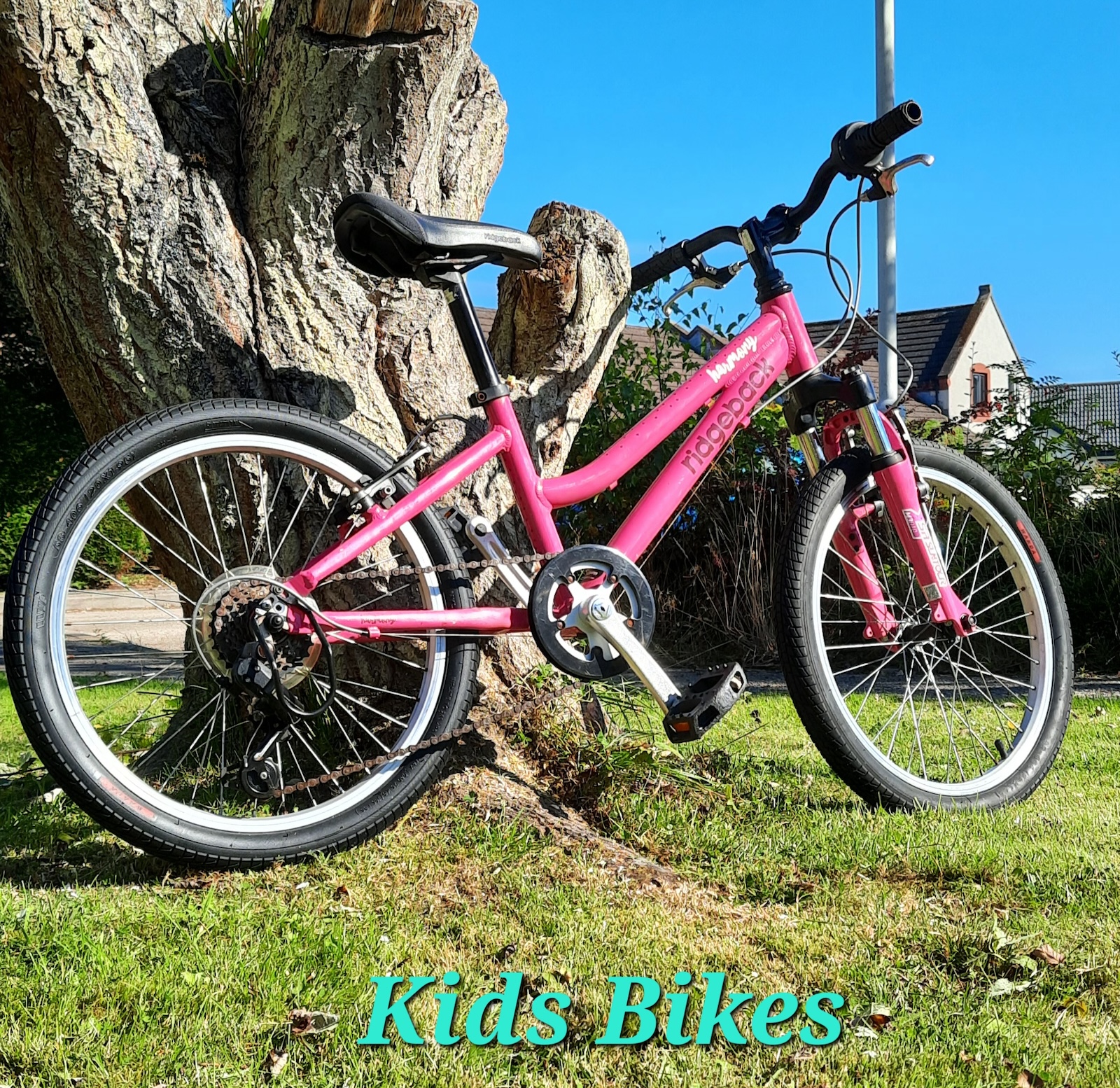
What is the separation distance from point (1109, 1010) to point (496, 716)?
1.55 metres

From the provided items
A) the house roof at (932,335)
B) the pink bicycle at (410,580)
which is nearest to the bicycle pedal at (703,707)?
the pink bicycle at (410,580)

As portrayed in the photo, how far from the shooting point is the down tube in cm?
294

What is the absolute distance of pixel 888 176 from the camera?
3033 mm

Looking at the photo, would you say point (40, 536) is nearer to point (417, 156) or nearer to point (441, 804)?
point (441, 804)

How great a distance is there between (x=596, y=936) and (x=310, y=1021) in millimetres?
583

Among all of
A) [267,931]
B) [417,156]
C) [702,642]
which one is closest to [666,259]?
[417,156]

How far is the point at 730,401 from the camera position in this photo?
3.04 metres

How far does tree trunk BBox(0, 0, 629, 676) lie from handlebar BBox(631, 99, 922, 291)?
0.69m

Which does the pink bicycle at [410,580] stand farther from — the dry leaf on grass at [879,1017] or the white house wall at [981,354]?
the white house wall at [981,354]

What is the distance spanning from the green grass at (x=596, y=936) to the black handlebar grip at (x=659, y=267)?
4.74ft

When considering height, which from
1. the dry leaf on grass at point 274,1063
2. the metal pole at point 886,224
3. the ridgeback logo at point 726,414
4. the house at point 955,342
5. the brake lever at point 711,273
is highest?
the house at point 955,342

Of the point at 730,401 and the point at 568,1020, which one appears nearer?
the point at 568,1020

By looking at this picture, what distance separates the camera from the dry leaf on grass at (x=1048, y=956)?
80.5 inches

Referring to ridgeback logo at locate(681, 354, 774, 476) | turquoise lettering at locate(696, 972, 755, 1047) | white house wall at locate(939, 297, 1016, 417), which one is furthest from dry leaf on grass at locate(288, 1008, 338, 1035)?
white house wall at locate(939, 297, 1016, 417)
